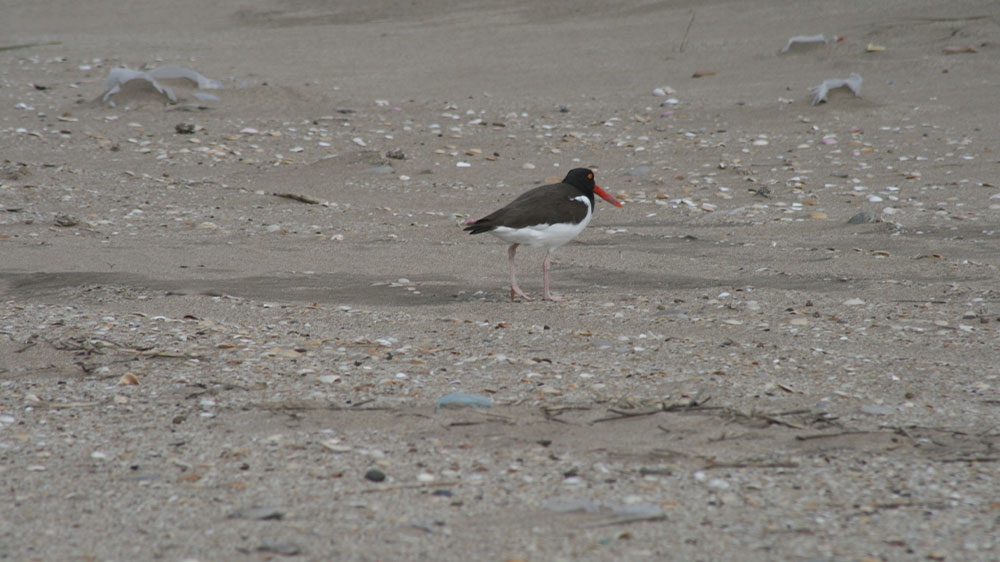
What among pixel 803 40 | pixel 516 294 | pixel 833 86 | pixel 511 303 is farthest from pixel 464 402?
pixel 803 40

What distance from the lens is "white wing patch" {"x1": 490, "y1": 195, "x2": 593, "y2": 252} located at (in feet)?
20.6

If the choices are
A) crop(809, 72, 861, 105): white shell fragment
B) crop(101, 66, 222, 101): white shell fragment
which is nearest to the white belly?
crop(809, 72, 861, 105): white shell fragment

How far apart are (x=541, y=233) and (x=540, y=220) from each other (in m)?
0.09

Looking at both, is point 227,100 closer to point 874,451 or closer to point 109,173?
point 109,173

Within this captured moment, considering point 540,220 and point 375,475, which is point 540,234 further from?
point 375,475

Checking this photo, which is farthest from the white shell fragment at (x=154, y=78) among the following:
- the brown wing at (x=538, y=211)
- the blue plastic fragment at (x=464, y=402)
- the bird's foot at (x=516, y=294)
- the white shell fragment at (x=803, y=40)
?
the blue plastic fragment at (x=464, y=402)

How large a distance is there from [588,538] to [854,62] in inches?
449

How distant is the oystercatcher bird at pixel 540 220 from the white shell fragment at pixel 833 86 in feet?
19.0

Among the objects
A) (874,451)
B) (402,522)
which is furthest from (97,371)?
(874,451)

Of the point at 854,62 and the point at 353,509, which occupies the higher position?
the point at 854,62

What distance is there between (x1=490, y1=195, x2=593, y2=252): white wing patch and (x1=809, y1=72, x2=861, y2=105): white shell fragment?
19.6 ft

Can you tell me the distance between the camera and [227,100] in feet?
39.0

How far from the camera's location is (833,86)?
1154cm

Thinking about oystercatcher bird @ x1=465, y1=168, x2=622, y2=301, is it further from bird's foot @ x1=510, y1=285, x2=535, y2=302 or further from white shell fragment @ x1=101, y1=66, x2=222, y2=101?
white shell fragment @ x1=101, y1=66, x2=222, y2=101
